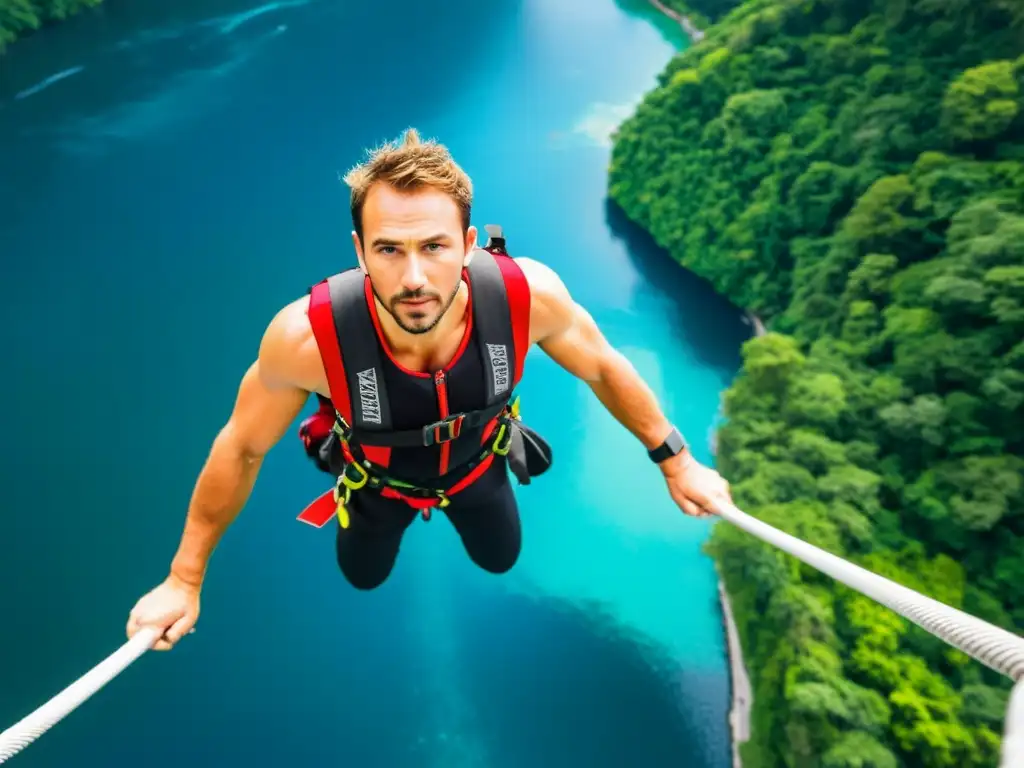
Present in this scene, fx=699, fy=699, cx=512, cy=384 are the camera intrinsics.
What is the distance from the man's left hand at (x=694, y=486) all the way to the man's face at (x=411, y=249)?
1058 mm

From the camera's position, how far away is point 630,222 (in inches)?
627

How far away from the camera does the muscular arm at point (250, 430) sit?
6.20ft

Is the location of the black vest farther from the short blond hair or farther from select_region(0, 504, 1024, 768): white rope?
select_region(0, 504, 1024, 768): white rope

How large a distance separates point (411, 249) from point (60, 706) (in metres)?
1.26

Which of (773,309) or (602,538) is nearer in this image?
(602,538)

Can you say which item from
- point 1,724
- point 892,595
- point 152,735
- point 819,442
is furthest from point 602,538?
point 892,595

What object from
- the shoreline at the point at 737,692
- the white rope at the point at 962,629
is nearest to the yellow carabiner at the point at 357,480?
the white rope at the point at 962,629

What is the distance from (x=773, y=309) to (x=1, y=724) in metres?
13.7

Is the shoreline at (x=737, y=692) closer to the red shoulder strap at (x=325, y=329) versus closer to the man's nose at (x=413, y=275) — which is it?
the red shoulder strap at (x=325, y=329)

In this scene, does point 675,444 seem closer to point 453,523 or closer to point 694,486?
point 694,486

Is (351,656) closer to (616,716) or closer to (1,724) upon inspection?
(616,716)

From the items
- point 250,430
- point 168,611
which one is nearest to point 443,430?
point 250,430

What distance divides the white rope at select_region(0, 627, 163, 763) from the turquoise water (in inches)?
310

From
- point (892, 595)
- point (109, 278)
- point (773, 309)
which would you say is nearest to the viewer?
point (892, 595)
